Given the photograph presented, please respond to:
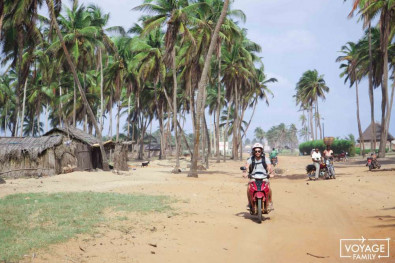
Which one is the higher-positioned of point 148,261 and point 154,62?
point 154,62

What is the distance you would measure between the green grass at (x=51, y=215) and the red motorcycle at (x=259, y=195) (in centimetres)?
219

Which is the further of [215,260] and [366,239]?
[366,239]

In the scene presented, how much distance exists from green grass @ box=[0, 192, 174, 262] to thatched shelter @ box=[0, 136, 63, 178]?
9.99 meters

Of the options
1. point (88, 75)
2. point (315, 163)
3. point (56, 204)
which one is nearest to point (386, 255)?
point (56, 204)

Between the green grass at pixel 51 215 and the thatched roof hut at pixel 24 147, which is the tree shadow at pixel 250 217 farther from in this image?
the thatched roof hut at pixel 24 147

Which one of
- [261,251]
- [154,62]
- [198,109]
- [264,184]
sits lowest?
[261,251]

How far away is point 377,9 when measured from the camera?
2361 centimetres

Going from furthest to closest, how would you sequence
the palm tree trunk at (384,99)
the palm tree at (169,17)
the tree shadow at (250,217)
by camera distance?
1. the palm tree trunk at (384,99)
2. the palm tree at (169,17)
3. the tree shadow at (250,217)

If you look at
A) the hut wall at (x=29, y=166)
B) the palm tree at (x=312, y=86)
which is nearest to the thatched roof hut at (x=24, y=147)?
the hut wall at (x=29, y=166)

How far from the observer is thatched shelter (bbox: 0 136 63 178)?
19359mm

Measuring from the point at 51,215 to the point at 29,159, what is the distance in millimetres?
13969

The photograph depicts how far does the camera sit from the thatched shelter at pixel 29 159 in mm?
19359

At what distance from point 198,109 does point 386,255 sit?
13.9 meters

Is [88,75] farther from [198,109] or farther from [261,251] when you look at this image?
[261,251]
